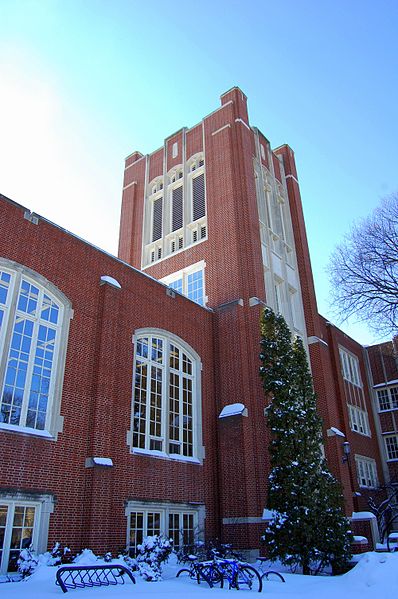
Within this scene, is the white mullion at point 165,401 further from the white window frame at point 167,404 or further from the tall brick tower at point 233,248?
the tall brick tower at point 233,248

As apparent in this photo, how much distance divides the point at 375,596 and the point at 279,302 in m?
15.5

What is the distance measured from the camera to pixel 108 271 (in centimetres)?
1553

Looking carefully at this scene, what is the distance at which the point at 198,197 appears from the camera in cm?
2480

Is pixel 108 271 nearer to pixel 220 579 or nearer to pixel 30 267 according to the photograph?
pixel 30 267

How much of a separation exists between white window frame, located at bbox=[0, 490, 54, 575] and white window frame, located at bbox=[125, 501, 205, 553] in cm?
271

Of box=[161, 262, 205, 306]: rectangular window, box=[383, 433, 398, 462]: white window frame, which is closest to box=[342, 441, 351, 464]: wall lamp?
box=[161, 262, 205, 306]: rectangular window

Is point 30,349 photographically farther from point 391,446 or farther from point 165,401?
point 391,446

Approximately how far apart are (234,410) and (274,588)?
7568 millimetres

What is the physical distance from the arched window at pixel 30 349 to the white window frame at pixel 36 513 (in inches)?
59.2

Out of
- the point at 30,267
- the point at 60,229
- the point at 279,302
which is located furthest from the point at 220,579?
the point at 279,302

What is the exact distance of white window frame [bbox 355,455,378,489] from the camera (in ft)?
88.8

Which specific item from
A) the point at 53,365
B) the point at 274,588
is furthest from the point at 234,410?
the point at 274,588

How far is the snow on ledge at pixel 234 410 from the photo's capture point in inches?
651

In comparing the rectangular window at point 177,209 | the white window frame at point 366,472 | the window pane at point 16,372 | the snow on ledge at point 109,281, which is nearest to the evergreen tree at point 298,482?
Result: the snow on ledge at point 109,281
